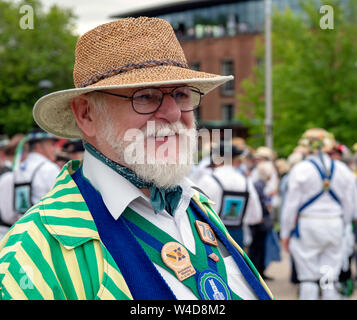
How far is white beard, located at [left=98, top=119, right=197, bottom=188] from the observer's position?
1.84m

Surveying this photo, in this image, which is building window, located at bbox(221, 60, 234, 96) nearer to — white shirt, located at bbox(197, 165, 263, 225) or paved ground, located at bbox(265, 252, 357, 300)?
paved ground, located at bbox(265, 252, 357, 300)

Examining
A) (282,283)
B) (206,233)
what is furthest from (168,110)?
(282,283)

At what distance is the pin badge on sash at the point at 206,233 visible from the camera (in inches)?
77.9

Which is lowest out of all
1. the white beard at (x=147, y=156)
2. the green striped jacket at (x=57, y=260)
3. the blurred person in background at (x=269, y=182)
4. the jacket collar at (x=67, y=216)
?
the blurred person in background at (x=269, y=182)

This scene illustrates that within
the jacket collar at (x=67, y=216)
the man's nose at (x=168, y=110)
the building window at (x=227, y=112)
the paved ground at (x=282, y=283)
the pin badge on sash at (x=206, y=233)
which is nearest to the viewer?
the jacket collar at (x=67, y=216)

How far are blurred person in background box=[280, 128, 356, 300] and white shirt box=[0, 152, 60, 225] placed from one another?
2.85 m

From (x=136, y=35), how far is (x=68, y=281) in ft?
2.93

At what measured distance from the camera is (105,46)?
6.23 feet

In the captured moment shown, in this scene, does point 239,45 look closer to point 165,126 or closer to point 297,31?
point 297,31

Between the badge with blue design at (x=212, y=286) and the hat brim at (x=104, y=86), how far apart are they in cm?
67

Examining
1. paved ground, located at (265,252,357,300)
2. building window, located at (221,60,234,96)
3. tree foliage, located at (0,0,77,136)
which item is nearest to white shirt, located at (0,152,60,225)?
paved ground, located at (265,252,357,300)

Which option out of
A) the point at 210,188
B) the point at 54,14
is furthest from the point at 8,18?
the point at 210,188

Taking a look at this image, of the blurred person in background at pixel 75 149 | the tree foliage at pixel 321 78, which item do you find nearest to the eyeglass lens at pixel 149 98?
the blurred person in background at pixel 75 149

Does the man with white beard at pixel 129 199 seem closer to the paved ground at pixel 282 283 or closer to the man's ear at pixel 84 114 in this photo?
the man's ear at pixel 84 114
